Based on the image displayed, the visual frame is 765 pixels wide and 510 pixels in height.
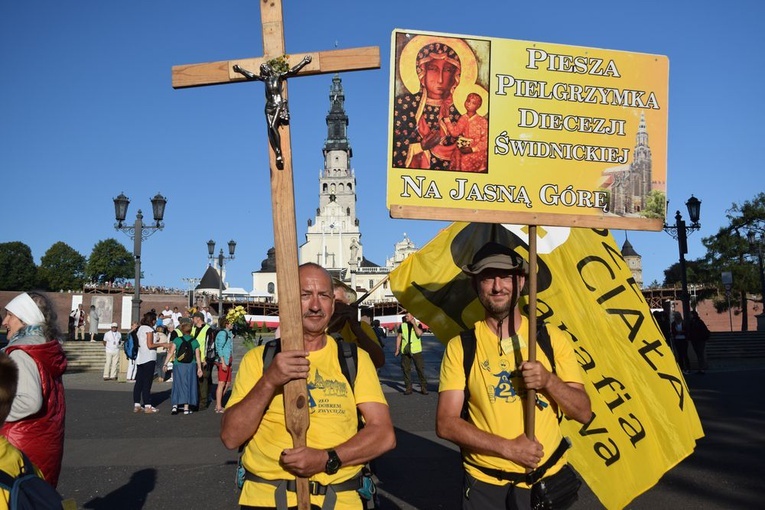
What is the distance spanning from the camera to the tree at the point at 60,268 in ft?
352

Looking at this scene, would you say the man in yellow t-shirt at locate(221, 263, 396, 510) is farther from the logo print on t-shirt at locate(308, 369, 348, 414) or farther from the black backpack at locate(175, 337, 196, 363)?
the black backpack at locate(175, 337, 196, 363)

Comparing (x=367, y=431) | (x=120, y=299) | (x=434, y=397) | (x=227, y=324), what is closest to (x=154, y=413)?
(x=227, y=324)

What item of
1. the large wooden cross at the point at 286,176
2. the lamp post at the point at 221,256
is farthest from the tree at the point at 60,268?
the large wooden cross at the point at 286,176

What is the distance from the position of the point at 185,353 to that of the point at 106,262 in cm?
10444

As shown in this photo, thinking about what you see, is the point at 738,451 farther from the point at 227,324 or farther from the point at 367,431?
the point at 227,324

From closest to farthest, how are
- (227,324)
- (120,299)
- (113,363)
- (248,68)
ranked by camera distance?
1. (248,68)
2. (227,324)
3. (113,363)
4. (120,299)

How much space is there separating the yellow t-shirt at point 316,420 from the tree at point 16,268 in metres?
108

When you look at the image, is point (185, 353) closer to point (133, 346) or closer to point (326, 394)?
point (133, 346)

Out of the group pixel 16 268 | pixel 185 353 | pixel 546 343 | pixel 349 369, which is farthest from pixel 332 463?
pixel 16 268

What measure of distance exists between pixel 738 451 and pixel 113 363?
1745 centimetres

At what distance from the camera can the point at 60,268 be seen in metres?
109

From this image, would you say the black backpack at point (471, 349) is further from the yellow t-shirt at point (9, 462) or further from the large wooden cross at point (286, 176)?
the yellow t-shirt at point (9, 462)

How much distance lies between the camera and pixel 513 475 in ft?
11.2

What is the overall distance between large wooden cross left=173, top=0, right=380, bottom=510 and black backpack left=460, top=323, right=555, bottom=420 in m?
0.90
